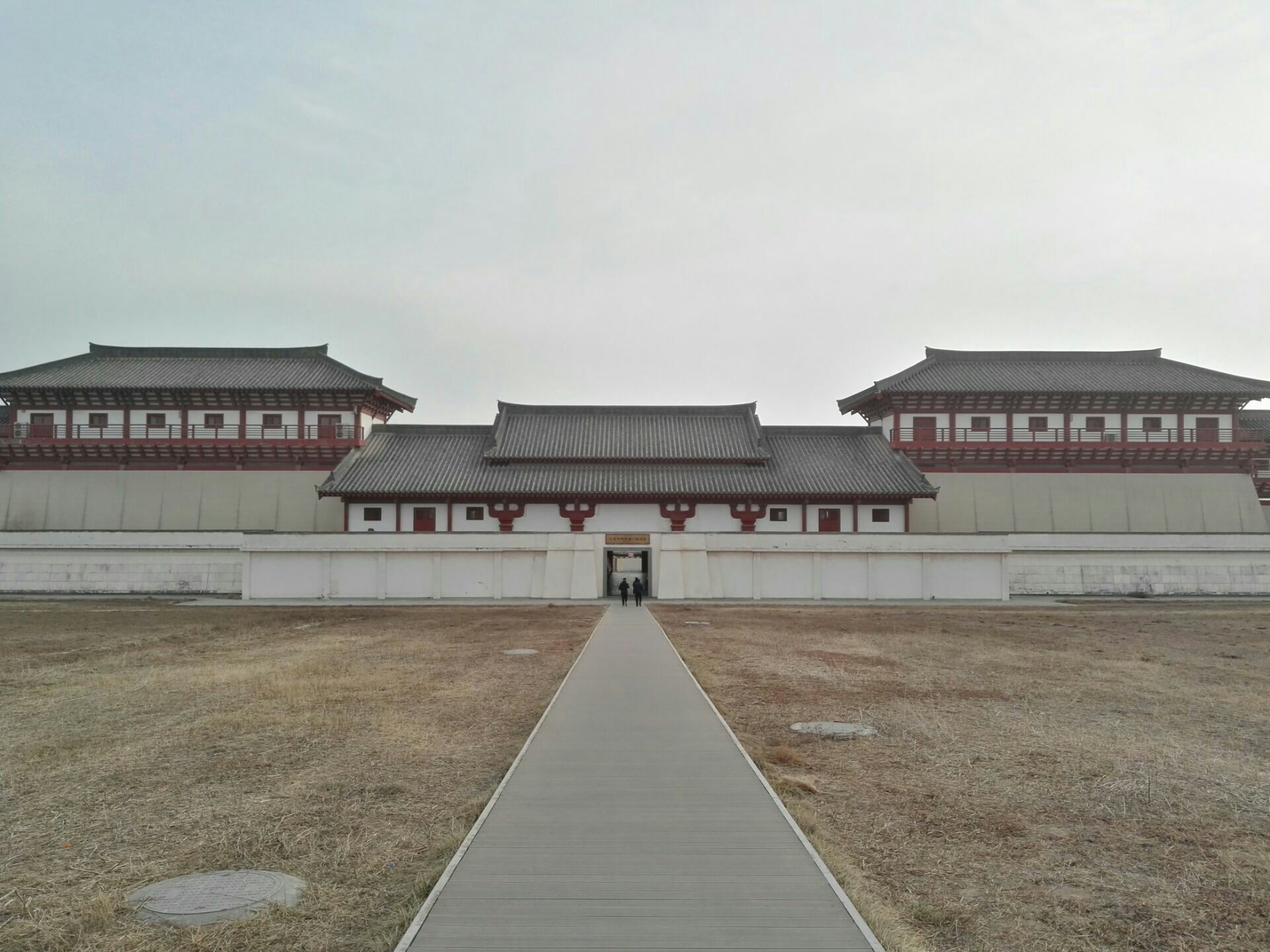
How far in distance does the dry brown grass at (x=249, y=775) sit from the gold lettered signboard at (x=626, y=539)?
19706 millimetres

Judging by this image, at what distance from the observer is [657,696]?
1465 cm

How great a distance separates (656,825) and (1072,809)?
4720mm

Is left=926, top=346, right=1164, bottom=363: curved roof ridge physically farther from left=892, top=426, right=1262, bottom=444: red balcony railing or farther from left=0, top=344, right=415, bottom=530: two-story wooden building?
left=0, top=344, right=415, bottom=530: two-story wooden building

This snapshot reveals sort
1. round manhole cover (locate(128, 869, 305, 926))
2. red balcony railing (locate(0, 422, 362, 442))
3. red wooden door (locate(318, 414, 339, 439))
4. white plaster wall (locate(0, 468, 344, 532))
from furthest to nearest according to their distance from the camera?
red wooden door (locate(318, 414, 339, 439)) → red balcony railing (locate(0, 422, 362, 442)) → white plaster wall (locate(0, 468, 344, 532)) → round manhole cover (locate(128, 869, 305, 926))

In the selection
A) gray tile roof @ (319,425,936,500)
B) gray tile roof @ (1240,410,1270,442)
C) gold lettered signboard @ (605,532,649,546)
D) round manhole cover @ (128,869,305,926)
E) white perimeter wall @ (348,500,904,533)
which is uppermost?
gray tile roof @ (1240,410,1270,442)

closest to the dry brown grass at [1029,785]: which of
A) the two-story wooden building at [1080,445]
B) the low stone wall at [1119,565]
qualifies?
the low stone wall at [1119,565]

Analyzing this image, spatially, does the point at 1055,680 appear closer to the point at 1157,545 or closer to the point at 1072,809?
the point at 1072,809

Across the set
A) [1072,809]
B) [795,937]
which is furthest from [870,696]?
[795,937]

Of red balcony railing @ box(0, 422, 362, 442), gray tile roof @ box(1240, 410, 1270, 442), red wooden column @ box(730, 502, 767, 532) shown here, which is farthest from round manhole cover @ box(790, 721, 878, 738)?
gray tile roof @ box(1240, 410, 1270, 442)

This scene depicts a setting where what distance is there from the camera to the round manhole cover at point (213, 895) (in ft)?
22.0

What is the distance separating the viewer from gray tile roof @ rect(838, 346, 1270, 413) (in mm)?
49062

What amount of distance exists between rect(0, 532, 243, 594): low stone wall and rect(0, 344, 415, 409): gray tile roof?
345 inches

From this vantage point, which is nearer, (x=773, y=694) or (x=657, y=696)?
(x=657, y=696)

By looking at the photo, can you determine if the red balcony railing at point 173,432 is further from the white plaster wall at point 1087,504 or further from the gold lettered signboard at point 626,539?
the white plaster wall at point 1087,504
